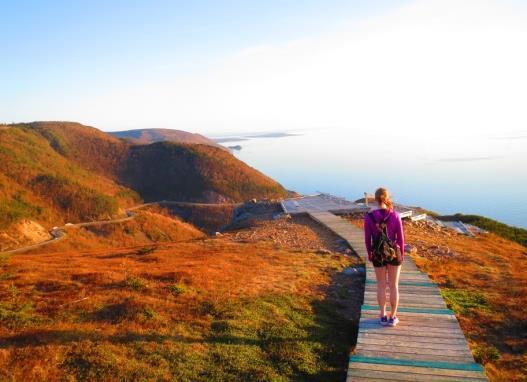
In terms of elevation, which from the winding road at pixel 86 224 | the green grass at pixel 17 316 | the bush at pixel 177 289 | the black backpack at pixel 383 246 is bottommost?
the winding road at pixel 86 224

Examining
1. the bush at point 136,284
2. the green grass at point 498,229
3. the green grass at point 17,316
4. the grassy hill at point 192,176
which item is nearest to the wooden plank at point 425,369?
the bush at point 136,284

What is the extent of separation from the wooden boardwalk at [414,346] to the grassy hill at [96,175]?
62.4 m

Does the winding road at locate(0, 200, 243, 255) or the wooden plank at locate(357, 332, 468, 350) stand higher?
the wooden plank at locate(357, 332, 468, 350)

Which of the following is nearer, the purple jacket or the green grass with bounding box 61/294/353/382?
the green grass with bounding box 61/294/353/382

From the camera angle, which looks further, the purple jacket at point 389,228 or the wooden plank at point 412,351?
the purple jacket at point 389,228

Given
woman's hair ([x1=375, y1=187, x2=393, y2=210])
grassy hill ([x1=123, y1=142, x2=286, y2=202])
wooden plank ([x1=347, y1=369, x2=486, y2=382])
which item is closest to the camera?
wooden plank ([x1=347, y1=369, x2=486, y2=382])

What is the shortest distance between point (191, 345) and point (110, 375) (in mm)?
1638

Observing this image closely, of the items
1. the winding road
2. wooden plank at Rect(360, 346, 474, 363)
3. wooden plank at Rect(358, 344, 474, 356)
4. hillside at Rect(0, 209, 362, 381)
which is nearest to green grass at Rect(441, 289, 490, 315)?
hillside at Rect(0, 209, 362, 381)

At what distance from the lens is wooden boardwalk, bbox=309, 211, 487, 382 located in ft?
21.8

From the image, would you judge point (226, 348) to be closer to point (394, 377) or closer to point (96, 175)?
point (394, 377)

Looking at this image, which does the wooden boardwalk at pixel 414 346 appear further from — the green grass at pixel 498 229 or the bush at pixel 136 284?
the green grass at pixel 498 229

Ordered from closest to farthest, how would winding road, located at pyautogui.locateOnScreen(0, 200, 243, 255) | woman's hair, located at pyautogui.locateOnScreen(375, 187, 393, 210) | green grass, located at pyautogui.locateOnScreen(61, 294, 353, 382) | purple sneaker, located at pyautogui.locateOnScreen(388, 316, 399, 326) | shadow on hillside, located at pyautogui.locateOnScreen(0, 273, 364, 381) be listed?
green grass, located at pyautogui.locateOnScreen(61, 294, 353, 382) < shadow on hillside, located at pyautogui.locateOnScreen(0, 273, 364, 381) < woman's hair, located at pyautogui.locateOnScreen(375, 187, 393, 210) < purple sneaker, located at pyautogui.locateOnScreen(388, 316, 399, 326) < winding road, located at pyautogui.locateOnScreen(0, 200, 243, 255)

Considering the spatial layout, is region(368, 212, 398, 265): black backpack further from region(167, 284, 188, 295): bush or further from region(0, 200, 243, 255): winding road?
region(0, 200, 243, 255): winding road

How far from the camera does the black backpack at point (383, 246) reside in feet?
25.8
